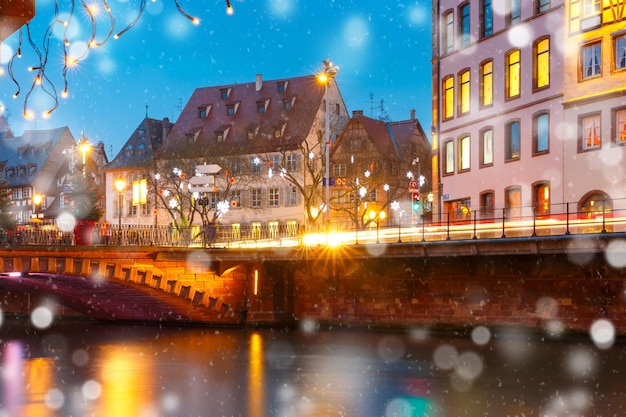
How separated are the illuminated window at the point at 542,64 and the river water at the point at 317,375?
40.1ft

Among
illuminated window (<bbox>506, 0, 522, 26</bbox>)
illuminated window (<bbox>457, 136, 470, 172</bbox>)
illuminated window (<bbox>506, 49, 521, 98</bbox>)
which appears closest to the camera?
illuminated window (<bbox>506, 49, 521, 98</bbox>)

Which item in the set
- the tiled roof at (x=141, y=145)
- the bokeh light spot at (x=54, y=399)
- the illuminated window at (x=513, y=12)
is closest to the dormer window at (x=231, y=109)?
the tiled roof at (x=141, y=145)

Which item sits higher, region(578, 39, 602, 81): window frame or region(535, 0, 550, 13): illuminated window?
region(535, 0, 550, 13): illuminated window

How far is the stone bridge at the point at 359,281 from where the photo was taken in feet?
100.0

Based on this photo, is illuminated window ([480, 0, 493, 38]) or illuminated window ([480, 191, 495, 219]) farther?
illuminated window ([480, 0, 493, 38])

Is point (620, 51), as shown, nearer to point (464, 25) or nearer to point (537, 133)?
point (537, 133)

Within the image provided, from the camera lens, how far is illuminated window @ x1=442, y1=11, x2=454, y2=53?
1801 inches

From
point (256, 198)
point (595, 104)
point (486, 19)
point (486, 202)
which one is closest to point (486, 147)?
point (486, 202)

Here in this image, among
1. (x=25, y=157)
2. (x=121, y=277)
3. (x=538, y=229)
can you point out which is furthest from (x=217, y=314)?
(x=25, y=157)

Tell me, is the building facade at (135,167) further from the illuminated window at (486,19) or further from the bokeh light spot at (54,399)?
the bokeh light spot at (54,399)

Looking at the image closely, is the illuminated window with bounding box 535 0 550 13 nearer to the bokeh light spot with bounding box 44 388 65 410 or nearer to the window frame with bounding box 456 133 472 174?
the window frame with bounding box 456 133 472 174

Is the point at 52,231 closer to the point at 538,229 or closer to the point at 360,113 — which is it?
the point at 538,229

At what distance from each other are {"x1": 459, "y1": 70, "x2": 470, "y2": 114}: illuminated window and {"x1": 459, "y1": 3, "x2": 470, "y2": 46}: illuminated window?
5.33 ft

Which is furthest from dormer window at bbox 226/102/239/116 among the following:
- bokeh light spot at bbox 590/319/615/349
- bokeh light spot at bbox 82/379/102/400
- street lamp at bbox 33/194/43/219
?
bokeh light spot at bbox 82/379/102/400
